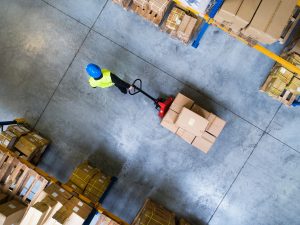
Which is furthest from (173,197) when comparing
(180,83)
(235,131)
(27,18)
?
(27,18)

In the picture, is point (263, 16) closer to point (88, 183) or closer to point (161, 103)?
point (161, 103)

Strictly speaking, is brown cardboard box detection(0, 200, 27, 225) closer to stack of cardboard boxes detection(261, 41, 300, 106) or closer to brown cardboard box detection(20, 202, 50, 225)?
brown cardboard box detection(20, 202, 50, 225)

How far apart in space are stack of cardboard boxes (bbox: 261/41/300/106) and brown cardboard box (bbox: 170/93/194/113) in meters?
1.84

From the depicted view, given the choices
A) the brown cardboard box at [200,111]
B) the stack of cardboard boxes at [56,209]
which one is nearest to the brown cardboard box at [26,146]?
the stack of cardboard boxes at [56,209]

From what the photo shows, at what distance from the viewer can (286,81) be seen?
6.40 m

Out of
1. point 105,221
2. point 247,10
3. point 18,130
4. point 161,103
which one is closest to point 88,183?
point 105,221

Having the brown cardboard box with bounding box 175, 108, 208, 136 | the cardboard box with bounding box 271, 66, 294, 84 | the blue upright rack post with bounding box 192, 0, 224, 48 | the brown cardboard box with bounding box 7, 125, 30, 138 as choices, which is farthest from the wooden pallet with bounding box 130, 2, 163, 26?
the brown cardboard box with bounding box 7, 125, 30, 138

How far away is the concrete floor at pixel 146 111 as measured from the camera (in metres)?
7.05

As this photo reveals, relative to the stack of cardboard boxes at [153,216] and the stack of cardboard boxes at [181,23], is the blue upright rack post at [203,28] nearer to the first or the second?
the stack of cardboard boxes at [181,23]

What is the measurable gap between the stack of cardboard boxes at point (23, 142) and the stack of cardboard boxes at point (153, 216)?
2761 mm

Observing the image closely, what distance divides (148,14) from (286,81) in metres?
3.40

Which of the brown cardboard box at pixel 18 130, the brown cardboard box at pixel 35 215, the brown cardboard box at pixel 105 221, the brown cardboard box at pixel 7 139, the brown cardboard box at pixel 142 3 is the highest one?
the brown cardboard box at pixel 142 3

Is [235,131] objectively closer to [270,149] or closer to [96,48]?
[270,149]

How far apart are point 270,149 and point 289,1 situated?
341cm
